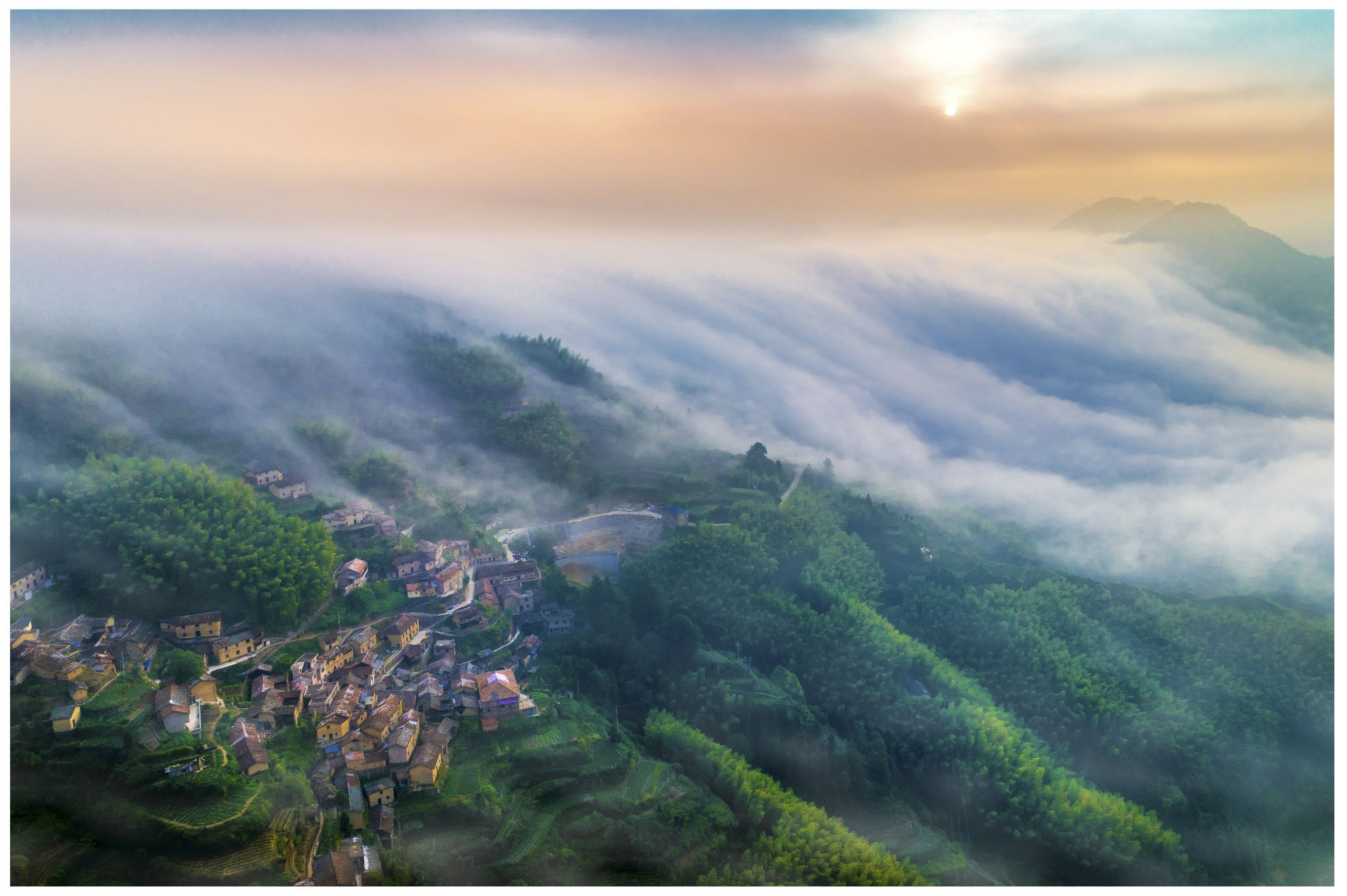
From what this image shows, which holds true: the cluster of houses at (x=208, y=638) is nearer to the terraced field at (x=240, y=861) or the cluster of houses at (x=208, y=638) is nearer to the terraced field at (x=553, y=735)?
the terraced field at (x=240, y=861)

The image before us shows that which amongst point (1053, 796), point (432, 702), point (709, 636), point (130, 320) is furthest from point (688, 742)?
point (130, 320)

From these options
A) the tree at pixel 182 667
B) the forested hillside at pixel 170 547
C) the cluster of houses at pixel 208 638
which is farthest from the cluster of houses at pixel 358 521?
the tree at pixel 182 667

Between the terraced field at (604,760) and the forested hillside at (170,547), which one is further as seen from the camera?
the forested hillside at (170,547)

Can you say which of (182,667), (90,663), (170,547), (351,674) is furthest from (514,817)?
(170,547)

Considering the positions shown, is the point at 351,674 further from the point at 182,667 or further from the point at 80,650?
the point at 80,650

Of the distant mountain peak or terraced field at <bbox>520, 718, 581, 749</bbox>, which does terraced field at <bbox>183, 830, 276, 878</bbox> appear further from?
the distant mountain peak

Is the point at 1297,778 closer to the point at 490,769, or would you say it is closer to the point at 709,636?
the point at 709,636

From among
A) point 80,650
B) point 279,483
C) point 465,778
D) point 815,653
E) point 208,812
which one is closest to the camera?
point 208,812
